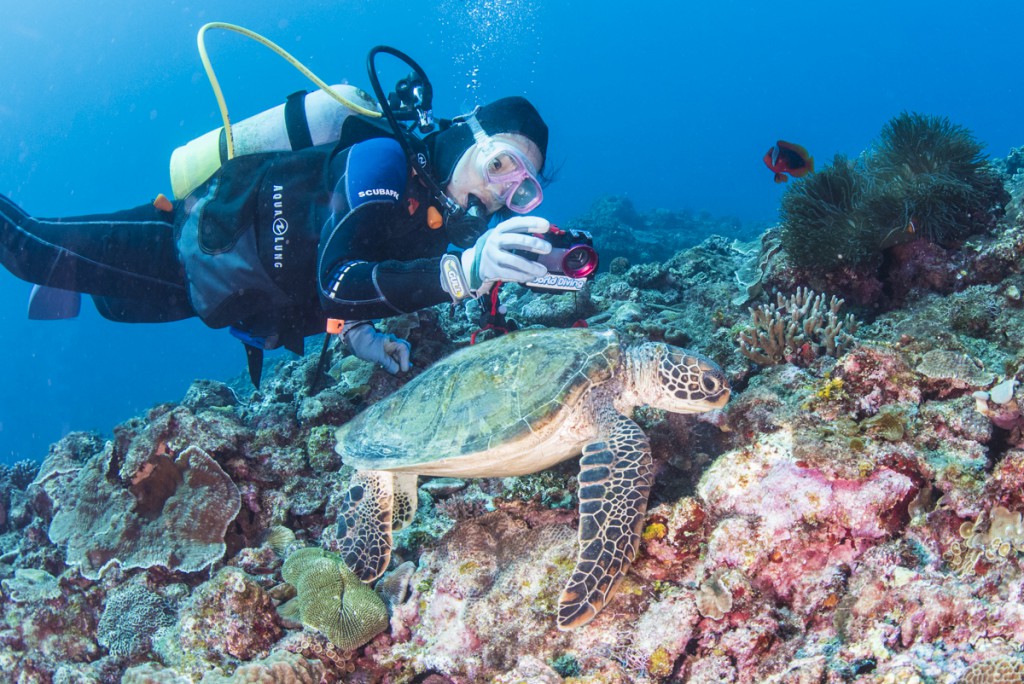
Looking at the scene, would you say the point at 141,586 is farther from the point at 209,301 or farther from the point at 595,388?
the point at 595,388

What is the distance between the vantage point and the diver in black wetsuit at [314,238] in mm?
3469

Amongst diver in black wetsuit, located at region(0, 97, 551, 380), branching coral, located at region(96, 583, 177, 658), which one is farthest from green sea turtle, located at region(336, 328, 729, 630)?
branching coral, located at region(96, 583, 177, 658)

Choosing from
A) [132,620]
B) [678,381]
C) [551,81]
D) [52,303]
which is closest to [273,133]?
[52,303]

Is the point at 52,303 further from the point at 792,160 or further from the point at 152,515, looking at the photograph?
the point at 792,160

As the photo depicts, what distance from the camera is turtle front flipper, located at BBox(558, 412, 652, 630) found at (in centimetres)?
235

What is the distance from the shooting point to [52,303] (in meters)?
5.41

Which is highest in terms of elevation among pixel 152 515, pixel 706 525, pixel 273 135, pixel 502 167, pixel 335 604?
pixel 273 135

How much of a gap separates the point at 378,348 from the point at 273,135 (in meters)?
2.37

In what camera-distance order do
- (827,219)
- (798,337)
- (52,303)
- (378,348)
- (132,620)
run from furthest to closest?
(52,303)
(378,348)
(827,219)
(798,337)
(132,620)

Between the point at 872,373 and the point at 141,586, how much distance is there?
5.28 m

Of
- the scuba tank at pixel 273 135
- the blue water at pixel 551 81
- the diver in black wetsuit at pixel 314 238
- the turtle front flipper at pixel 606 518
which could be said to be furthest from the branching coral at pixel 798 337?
the blue water at pixel 551 81

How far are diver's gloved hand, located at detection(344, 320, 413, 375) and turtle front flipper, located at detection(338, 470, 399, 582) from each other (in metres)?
1.70

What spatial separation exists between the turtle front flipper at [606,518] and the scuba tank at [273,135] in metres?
4.06

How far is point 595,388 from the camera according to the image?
334 cm
